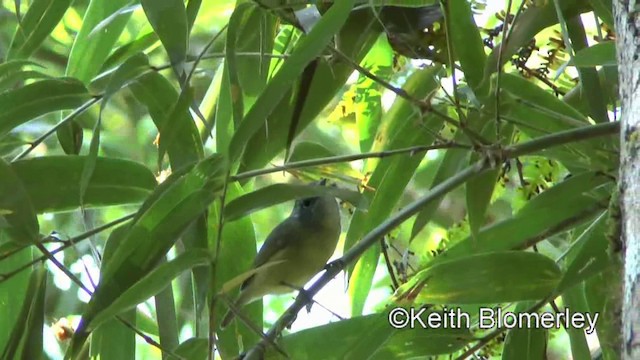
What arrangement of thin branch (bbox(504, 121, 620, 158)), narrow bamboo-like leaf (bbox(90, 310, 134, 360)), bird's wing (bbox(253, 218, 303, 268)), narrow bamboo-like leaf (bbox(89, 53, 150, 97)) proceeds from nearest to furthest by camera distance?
thin branch (bbox(504, 121, 620, 158))
narrow bamboo-like leaf (bbox(89, 53, 150, 97))
narrow bamboo-like leaf (bbox(90, 310, 134, 360))
bird's wing (bbox(253, 218, 303, 268))

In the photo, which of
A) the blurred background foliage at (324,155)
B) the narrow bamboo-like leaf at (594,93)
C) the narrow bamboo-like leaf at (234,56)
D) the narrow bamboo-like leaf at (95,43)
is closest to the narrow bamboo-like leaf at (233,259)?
the blurred background foliage at (324,155)

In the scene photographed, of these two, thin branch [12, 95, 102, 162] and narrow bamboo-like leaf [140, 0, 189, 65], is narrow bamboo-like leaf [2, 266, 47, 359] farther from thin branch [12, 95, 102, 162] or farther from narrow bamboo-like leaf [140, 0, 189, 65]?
narrow bamboo-like leaf [140, 0, 189, 65]

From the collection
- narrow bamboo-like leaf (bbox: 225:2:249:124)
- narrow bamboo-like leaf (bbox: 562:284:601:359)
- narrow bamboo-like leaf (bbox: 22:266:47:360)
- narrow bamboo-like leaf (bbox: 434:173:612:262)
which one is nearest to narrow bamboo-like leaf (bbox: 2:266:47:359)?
narrow bamboo-like leaf (bbox: 22:266:47:360)

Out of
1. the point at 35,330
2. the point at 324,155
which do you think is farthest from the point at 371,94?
the point at 35,330

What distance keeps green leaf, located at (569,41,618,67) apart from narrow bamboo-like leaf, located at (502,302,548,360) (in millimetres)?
249

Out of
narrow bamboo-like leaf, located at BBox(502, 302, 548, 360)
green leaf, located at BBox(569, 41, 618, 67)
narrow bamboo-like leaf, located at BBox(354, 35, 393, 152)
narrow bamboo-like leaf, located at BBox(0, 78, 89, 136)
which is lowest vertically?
narrow bamboo-like leaf, located at BBox(502, 302, 548, 360)

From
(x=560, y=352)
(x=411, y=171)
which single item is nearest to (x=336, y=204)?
(x=411, y=171)

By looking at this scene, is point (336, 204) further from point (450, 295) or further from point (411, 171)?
point (450, 295)

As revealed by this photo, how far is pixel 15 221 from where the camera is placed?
79cm

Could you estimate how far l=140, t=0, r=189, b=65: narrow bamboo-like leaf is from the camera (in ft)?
2.55

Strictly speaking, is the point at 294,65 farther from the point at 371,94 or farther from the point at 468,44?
the point at 371,94

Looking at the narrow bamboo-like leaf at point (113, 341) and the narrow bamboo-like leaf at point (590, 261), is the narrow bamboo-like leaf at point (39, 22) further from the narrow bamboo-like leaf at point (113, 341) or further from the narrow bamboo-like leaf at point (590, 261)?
the narrow bamboo-like leaf at point (590, 261)

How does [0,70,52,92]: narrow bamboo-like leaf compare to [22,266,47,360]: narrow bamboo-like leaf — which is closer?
[22,266,47,360]: narrow bamboo-like leaf

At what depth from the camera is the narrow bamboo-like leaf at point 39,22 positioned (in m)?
0.92
